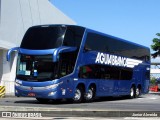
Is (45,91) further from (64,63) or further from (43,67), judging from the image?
(64,63)

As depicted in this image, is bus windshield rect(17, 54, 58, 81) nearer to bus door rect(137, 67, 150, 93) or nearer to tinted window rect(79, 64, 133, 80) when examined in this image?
tinted window rect(79, 64, 133, 80)

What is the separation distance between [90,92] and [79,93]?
4.56 ft

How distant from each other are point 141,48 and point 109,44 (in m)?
7.13

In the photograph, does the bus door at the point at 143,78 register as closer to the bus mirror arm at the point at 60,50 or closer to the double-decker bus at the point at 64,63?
the double-decker bus at the point at 64,63

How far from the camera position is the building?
131ft

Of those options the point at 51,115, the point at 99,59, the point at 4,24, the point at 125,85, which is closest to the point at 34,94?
the point at 99,59

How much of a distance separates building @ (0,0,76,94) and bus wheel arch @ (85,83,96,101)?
1560 centimetres

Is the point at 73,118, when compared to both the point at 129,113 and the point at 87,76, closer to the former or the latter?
the point at 129,113

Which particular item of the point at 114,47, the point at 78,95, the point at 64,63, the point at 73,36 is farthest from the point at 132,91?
the point at 64,63

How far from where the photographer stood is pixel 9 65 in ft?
138

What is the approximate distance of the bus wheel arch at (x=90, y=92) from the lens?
25073 mm

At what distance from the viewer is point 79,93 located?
79.9 feet

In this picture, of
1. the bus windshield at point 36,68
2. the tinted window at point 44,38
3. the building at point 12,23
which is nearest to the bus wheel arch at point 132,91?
the tinted window at point 44,38

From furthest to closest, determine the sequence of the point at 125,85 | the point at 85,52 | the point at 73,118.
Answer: the point at 125,85, the point at 85,52, the point at 73,118
